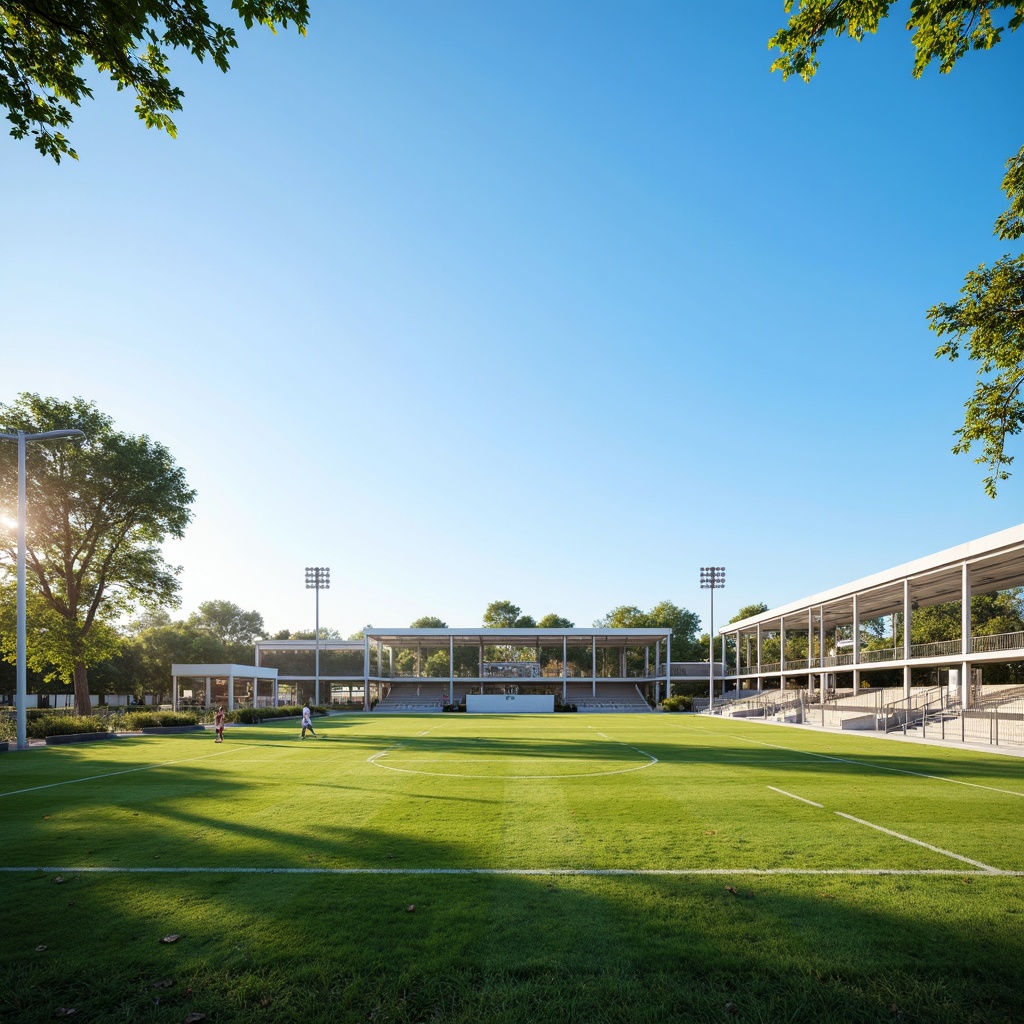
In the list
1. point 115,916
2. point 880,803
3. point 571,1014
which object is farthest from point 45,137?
point 880,803

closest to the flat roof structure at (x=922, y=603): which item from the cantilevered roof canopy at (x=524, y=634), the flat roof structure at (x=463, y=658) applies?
the cantilevered roof canopy at (x=524, y=634)

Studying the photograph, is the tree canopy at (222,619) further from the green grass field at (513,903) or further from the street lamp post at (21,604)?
the green grass field at (513,903)

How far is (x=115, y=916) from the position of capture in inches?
239

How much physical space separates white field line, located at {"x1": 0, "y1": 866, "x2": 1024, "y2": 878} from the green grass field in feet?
0.15

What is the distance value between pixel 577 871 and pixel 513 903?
134cm

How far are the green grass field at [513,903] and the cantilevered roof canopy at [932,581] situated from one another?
22764 mm

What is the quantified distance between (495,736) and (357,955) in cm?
2451

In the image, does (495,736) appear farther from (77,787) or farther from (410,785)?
(77,787)

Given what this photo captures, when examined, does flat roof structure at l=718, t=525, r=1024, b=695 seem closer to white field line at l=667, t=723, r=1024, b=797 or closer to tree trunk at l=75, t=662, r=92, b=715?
white field line at l=667, t=723, r=1024, b=797

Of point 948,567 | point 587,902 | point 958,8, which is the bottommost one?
point 587,902

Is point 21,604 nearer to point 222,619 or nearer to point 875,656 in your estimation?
point 875,656

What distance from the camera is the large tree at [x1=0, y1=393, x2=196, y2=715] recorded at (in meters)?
36.4

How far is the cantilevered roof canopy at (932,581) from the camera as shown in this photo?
3256 centimetres

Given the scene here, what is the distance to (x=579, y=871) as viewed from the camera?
755 cm
